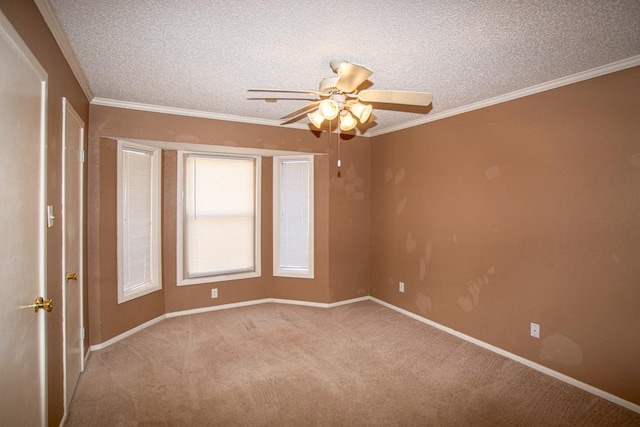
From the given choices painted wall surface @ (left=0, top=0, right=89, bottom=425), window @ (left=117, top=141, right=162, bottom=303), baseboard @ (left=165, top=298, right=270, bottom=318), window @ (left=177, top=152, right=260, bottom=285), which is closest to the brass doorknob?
painted wall surface @ (left=0, top=0, right=89, bottom=425)

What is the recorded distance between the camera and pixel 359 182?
15.9ft

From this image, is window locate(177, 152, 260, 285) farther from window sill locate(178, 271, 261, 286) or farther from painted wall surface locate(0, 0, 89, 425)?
painted wall surface locate(0, 0, 89, 425)

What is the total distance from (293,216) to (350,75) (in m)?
3.00

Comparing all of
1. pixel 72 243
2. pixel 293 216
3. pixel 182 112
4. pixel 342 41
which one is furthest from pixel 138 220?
pixel 342 41

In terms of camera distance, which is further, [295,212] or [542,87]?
[295,212]

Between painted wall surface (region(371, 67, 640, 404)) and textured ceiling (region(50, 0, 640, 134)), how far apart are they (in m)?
0.42

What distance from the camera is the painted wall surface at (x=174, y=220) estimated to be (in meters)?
3.27

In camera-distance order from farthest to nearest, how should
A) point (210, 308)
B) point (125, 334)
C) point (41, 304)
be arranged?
1. point (210, 308)
2. point (125, 334)
3. point (41, 304)

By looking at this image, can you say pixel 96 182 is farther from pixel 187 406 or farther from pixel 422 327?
pixel 422 327

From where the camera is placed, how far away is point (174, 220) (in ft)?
13.4

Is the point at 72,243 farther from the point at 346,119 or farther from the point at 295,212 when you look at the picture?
the point at 295,212

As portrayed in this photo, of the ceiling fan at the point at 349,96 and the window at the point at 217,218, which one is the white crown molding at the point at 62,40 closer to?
the ceiling fan at the point at 349,96

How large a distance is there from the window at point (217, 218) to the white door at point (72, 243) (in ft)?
4.44

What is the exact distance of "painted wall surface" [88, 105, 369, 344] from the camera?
327 centimetres
